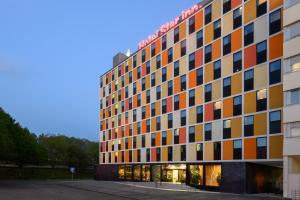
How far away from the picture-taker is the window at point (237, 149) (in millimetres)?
49906

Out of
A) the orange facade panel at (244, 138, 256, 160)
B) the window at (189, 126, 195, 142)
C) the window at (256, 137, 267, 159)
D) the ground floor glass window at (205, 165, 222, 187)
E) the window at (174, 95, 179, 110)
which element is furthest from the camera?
the window at (174, 95, 179, 110)

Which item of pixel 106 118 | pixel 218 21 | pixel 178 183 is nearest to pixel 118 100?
pixel 106 118

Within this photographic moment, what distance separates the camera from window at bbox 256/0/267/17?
4753 centimetres

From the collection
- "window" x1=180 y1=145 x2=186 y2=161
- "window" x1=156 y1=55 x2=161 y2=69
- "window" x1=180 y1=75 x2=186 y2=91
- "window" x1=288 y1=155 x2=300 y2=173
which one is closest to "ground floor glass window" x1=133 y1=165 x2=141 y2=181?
"window" x1=180 y1=145 x2=186 y2=161

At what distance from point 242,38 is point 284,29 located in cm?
884

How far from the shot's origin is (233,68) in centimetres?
5178

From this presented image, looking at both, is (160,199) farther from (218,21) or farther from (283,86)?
(218,21)

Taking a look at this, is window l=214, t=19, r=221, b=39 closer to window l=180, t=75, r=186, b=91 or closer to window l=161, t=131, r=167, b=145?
window l=180, t=75, r=186, b=91

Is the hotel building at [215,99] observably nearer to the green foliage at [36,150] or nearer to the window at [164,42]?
the window at [164,42]

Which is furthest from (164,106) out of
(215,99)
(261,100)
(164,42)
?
(261,100)

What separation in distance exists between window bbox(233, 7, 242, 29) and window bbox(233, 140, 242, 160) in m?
13.3

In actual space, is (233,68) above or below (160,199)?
above

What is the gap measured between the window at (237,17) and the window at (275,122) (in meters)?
11.9

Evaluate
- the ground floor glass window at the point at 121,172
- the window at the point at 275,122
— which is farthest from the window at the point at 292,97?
the ground floor glass window at the point at 121,172
